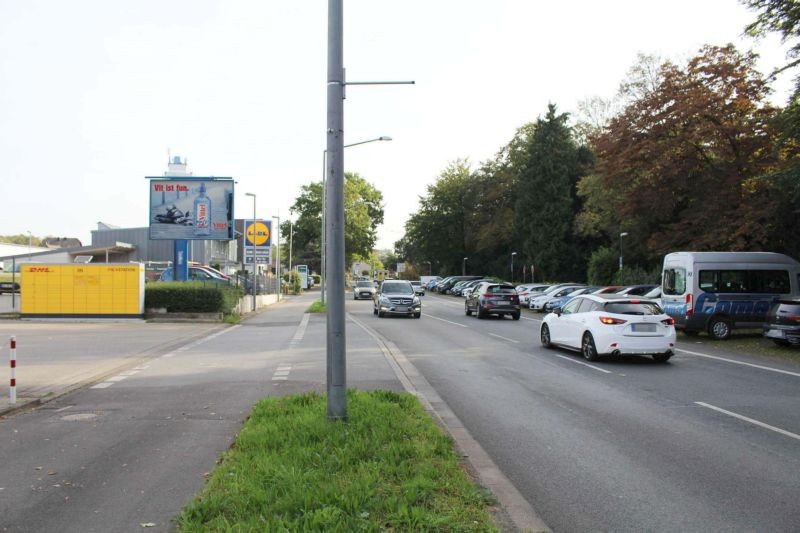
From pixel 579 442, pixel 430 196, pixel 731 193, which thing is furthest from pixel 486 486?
pixel 430 196

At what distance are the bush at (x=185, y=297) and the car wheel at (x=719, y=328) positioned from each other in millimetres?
18767

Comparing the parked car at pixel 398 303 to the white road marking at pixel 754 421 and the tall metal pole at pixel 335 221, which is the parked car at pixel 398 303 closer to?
the white road marking at pixel 754 421

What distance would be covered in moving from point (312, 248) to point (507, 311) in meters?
76.3

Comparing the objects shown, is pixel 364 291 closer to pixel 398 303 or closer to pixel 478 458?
pixel 398 303

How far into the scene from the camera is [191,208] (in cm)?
3108

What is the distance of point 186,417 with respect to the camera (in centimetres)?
825

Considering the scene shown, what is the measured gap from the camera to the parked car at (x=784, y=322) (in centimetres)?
1568

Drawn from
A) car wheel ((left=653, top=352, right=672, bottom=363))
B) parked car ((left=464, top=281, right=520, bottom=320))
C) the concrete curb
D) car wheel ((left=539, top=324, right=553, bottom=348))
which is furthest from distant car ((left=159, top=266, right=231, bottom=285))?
the concrete curb

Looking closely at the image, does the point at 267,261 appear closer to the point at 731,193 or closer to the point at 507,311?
the point at 507,311

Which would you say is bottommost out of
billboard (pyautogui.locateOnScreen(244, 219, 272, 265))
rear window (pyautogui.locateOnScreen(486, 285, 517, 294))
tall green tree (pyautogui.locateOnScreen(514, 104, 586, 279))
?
rear window (pyautogui.locateOnScreen(486, 285, 517, 294))

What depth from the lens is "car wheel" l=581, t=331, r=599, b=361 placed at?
551 inches

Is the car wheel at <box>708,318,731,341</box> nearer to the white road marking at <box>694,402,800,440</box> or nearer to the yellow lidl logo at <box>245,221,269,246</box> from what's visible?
the white road marking at <box>694,402,800,440</box>

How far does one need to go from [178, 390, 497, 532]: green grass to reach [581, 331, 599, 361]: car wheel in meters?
7.90

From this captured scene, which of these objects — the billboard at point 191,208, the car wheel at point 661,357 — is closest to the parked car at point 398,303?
the billboard at point 191,208
